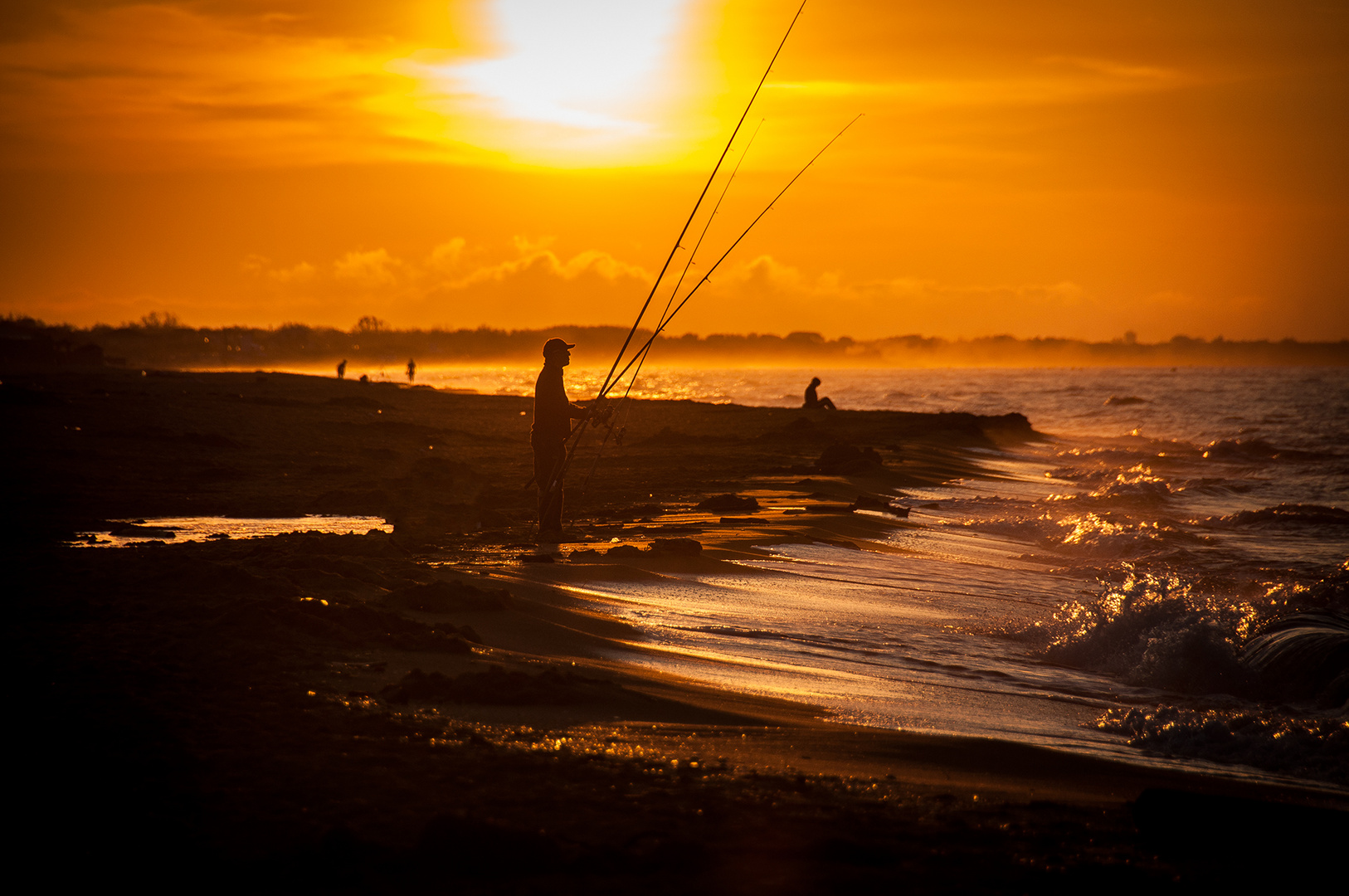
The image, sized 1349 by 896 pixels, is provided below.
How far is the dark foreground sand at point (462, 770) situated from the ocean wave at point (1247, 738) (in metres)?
0.36

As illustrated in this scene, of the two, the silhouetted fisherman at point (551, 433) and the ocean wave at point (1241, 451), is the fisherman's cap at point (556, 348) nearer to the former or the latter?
the silhouetted fisherman at point (551, 433)

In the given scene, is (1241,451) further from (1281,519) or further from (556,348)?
(556,348)

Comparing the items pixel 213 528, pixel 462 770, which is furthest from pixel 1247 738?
pixel 213 528

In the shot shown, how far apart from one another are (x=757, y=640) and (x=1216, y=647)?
105 inches

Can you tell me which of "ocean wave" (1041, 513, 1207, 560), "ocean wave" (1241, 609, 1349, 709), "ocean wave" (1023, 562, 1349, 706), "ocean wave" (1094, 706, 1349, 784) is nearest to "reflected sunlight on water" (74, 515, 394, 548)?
"ocean wave" (1023, 562, 1349, 706)

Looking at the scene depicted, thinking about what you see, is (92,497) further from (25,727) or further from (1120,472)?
(1120,472)

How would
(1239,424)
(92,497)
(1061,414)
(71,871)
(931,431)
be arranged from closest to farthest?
(71,871), (92,497), (931,431), (1239,424), (1061,414)

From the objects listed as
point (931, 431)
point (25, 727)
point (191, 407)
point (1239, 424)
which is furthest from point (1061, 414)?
point (25, 727)

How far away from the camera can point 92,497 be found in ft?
32.6

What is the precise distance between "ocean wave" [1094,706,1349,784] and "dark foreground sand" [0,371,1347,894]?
1.17 ft

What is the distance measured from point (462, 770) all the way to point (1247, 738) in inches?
131

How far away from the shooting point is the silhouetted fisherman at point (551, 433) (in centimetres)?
870

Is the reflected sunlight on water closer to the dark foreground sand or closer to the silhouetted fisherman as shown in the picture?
the dark foreground sand

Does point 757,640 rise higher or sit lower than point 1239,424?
lower
